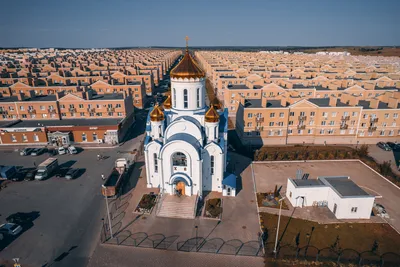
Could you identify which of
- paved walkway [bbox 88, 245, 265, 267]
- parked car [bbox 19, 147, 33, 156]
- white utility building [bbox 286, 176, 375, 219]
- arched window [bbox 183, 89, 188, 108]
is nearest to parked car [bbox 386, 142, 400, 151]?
white utility building [bbox 286, 176, 375, 219]

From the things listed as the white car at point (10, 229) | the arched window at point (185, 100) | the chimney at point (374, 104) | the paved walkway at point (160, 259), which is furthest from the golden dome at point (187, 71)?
the chimney at point (374, 104)

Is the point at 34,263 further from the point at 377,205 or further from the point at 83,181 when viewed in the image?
the point at 377,205

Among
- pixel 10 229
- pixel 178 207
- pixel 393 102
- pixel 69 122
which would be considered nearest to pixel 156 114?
pixel 178 207

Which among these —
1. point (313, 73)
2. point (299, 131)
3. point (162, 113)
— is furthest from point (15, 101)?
point (313, 73)

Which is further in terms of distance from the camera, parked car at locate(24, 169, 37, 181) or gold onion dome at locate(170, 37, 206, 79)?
parked car at locate(24, 169, 37, 181)

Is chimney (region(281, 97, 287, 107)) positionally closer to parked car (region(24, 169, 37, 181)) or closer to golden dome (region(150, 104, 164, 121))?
golden dome (region(150, 104, 164, 121))

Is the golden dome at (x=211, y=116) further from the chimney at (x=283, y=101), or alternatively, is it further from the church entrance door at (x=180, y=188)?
the chimney at (x=283, y=101)

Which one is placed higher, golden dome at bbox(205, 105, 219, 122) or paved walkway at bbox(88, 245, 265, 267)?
golden dome at bbox(205, 105, 219, 122)
